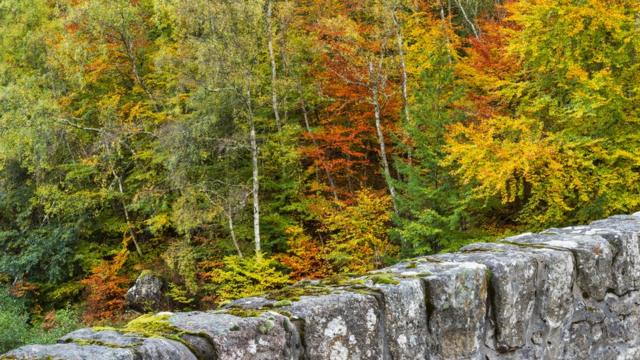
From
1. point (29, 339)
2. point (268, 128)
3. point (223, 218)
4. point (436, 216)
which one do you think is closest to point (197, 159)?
point (223, 218)

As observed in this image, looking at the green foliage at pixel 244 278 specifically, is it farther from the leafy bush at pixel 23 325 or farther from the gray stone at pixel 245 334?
the gray stone at pixel 245 334

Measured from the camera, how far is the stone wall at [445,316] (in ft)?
6.49

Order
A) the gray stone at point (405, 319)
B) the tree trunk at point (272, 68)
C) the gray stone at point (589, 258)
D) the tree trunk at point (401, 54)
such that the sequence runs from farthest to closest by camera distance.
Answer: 1. the tree trunk at point (272, 68)
2. the tree trunk at point (401, 54)
3. the gray stone at point (589, 258)
4. the gray stone at point (405, 319)

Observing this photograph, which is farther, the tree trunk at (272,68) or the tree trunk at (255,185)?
the tree trunk at (272,68)

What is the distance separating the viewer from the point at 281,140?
16453 millimetres

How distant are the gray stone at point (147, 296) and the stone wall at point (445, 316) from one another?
14054 millimetres

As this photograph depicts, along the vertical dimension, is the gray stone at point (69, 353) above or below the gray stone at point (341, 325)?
above

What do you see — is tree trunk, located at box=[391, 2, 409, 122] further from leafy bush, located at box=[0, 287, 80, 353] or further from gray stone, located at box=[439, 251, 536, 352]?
gray stone, located at box=[439, 251, 536, 352]

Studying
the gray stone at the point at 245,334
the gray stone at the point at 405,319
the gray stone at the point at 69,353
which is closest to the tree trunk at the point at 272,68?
the gray stone at the point at 405,319

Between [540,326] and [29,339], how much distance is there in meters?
13.5

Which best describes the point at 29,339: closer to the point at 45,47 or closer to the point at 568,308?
the point at 45,47

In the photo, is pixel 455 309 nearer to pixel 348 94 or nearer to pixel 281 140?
pixel 281 140

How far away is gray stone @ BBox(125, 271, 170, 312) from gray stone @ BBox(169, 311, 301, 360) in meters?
14.7

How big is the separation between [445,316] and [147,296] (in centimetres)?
1474
